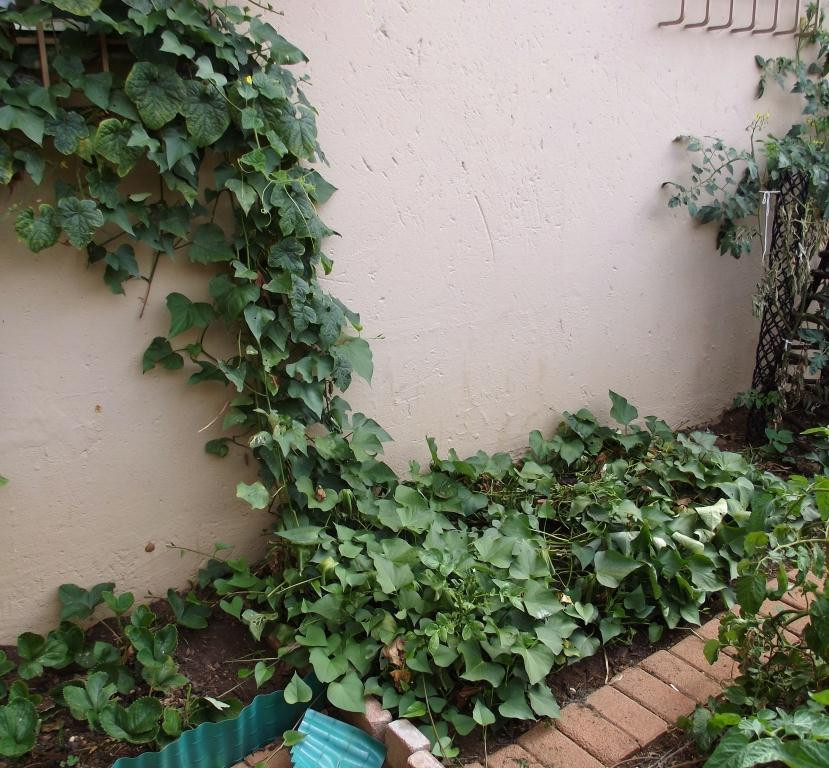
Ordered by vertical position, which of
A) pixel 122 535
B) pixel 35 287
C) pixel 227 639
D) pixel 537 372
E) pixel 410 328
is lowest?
pixel 227 639

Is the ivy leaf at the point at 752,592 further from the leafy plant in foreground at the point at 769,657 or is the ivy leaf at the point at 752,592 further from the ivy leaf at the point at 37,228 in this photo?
the ivy leaf at the point at 37,228

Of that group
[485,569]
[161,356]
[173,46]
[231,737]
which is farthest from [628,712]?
[173,46]

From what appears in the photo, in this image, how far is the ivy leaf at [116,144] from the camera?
7.36ft

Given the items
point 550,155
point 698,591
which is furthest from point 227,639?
point 550,155

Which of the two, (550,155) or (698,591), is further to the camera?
(550,155)

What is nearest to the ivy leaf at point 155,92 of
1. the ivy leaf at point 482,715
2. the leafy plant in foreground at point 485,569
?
the leafy plant in foreground at point 485,569

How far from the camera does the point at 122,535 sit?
2691 mm

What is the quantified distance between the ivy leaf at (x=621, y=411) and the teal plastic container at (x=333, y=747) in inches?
74.0

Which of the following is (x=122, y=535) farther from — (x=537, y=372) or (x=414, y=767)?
(x=537, y=372)

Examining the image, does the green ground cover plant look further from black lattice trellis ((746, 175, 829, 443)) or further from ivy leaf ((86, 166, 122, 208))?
black lattice trellis ((746, 175, 829, 443))

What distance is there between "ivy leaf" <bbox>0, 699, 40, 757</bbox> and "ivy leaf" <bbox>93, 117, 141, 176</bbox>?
4.75 feet

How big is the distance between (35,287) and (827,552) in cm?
241

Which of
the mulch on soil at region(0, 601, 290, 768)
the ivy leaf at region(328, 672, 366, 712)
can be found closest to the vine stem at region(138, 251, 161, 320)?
the mulch on soil at region(0, 601, 290, 768)

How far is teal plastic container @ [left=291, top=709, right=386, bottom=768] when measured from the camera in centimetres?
223
